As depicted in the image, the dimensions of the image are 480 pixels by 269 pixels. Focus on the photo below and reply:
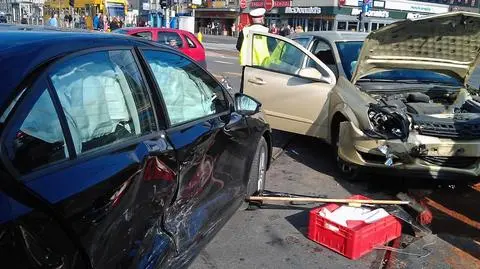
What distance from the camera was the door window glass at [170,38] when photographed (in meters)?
15.2

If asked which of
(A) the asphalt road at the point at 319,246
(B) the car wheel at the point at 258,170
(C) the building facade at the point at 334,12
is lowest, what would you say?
(A) the asphalt road at the point at 319,246

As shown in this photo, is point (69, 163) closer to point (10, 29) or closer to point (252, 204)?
point (10, 29)

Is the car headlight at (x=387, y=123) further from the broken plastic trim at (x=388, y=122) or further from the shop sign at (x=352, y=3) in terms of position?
the shop sign at (x=352, y=3)

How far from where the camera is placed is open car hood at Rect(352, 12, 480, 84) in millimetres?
5754

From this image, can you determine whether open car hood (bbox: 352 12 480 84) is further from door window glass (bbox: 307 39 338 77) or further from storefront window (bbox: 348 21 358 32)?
storefront window (bbox: 348 21 358 32)

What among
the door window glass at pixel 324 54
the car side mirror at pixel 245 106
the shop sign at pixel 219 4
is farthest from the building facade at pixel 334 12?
the car side mirror at pixel 245 106

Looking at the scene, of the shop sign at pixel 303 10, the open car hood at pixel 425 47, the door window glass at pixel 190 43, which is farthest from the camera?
the shop sign at pixel 303 10

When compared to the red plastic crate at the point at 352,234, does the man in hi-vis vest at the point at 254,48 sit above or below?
above

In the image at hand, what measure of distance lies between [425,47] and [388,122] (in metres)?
1.42

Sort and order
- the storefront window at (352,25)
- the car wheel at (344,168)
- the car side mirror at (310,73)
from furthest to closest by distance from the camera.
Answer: the storefront window at (352,25) → the car side mirror at (310,73) → the car wheel at (344,168)

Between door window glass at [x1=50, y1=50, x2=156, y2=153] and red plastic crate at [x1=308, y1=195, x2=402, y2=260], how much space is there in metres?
1.69

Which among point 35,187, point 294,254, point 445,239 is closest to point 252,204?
point 294,254

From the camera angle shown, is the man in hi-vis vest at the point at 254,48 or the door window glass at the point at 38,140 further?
the man in hi-vis vest at the point at 254,48

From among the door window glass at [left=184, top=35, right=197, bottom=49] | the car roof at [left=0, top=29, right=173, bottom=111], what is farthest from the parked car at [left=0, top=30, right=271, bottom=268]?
the door window glass at [left=184, top=35, right=197, bottom=49]
